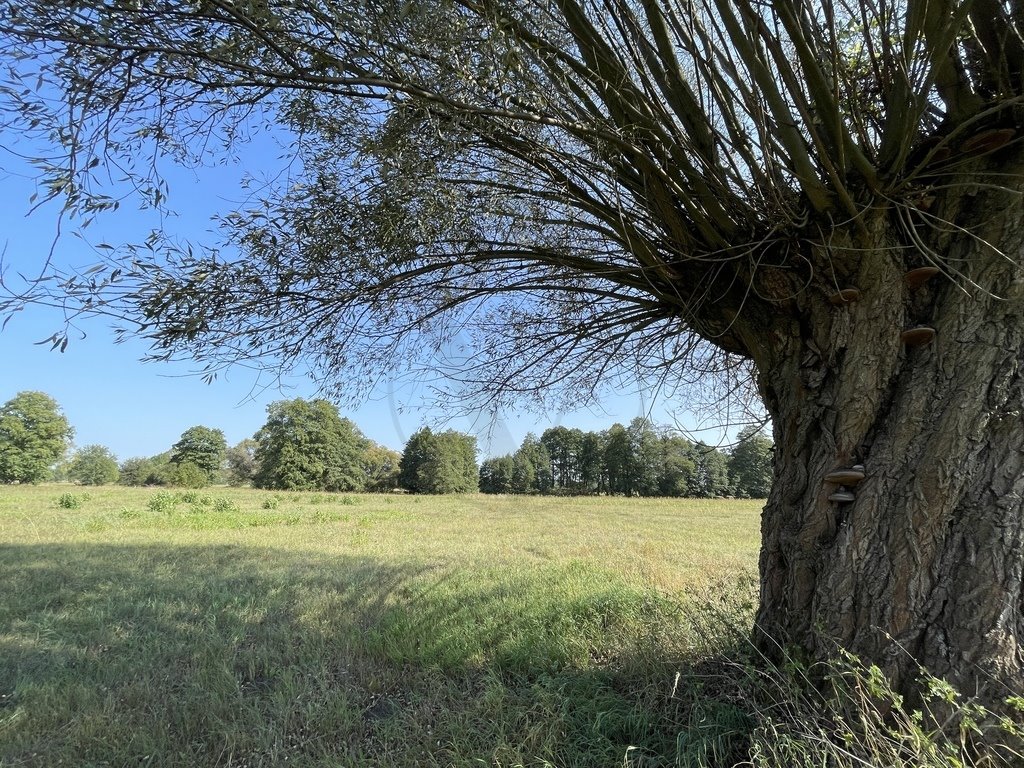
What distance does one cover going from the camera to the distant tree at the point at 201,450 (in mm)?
46906

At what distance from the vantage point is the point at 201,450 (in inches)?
1874

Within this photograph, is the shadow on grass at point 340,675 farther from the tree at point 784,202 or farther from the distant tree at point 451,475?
the distant tree at point 451,475

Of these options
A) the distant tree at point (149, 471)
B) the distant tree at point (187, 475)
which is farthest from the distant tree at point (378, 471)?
the distant tree at point (149, 471)

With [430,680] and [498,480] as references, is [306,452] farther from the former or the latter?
[430,680]

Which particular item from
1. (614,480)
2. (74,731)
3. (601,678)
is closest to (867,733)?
(601,678)

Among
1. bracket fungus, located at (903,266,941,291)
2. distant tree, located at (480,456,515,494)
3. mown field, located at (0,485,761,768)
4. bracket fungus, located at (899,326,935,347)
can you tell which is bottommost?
distant tree, located at (480,456,515,494)

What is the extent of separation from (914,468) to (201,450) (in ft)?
189

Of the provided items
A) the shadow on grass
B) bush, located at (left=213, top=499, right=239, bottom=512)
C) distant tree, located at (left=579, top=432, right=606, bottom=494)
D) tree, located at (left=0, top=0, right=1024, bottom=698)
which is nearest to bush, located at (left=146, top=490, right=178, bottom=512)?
bush, located at (left=213, top=499, right=239, bottom=512)

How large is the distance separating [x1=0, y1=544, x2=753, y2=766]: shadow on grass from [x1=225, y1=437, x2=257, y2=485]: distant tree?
5060cm

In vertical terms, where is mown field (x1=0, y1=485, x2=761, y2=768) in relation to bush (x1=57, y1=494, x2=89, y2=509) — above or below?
above

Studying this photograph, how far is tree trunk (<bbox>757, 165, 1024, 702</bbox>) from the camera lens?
2.03m

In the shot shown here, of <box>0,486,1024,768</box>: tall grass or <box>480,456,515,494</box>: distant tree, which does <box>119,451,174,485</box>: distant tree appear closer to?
<box>480,456,515,494</box>: distant tree

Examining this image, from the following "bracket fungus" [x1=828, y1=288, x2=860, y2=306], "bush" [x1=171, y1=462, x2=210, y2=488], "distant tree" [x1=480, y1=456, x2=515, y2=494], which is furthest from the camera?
"bush" [x1=171, y1=462, x2=210, y2=488]

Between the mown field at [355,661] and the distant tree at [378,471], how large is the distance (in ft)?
132
